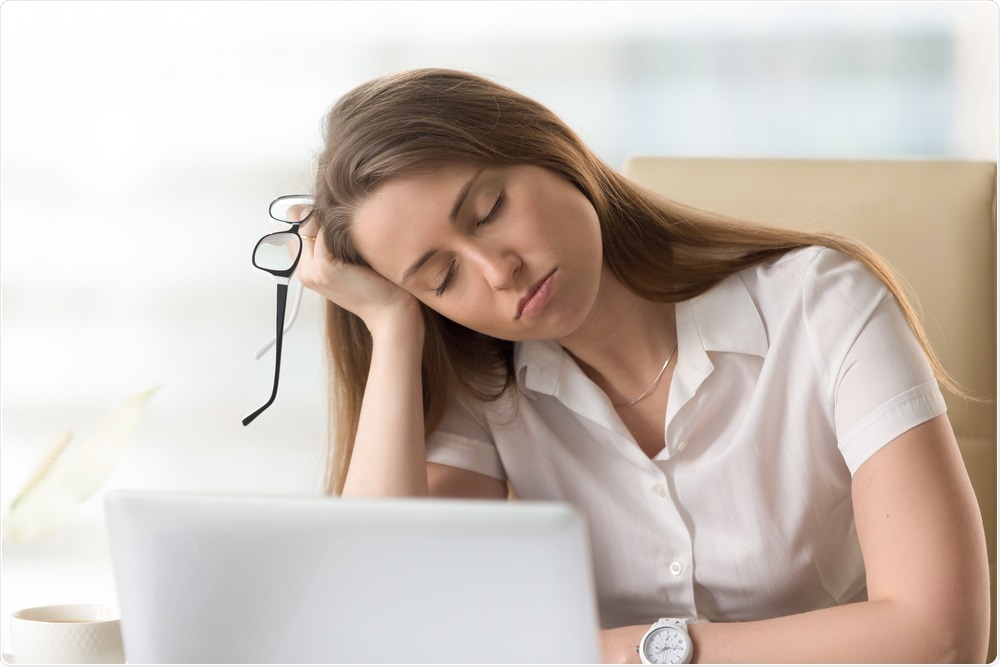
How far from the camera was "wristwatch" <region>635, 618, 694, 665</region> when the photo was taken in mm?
1008

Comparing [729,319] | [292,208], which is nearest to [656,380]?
[729,319]

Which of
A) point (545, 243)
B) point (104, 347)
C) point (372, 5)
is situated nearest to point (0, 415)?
point (104, 347)

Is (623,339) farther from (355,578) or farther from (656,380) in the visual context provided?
(355,578)

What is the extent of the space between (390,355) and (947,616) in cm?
73

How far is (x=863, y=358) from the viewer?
3.67 ft

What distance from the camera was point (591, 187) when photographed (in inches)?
48.6

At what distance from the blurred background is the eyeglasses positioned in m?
0.89

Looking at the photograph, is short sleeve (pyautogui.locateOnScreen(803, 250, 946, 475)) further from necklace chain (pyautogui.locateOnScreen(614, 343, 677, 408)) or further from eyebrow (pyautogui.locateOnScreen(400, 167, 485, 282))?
eyebrow (pyautogui.locateOnScreen(400, 167, 485, 282))

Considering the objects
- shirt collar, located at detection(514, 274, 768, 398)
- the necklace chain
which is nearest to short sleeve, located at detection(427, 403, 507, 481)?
shirt collar, located at detection(514, 274, 768, 398)

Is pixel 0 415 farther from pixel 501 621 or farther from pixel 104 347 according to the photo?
pixel 501 621

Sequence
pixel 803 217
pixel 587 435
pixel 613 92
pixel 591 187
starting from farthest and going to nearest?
pixel 613 92, pixel 803 217, pixel 587 435, pixel 591 187

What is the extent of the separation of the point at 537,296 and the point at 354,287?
0.97ft

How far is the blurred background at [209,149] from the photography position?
2.15m

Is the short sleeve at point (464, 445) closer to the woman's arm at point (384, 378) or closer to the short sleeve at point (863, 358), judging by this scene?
the woman's arm at point (384, 378)
